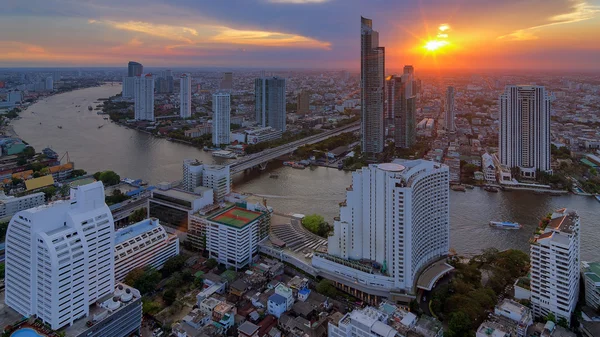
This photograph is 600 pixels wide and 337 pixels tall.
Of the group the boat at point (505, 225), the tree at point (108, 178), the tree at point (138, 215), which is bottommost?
the boat at point (505, 225)

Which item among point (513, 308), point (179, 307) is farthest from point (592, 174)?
point (179, 307)

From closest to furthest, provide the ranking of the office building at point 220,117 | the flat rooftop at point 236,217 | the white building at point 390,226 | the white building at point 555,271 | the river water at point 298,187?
the white building at point 555,271, the white building at point 390,226, the flat rooftop at point 236,217, the river water at point 298,187, the office building at point 220,117

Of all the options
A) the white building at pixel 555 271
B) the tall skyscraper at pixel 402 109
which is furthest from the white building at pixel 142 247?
the tall skyscraper at pixel 402 109

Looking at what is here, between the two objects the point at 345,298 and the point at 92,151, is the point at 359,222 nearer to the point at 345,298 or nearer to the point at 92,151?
the point at 345,298

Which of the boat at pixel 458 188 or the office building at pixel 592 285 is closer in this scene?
the office building at pixel 592 285

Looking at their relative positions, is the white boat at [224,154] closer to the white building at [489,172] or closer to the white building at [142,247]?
the white building at [142,247]

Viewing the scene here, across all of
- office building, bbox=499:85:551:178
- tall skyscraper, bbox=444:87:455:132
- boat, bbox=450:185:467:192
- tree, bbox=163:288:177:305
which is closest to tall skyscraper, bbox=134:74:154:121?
tall skyscraper, bbox=444:87:455:132
